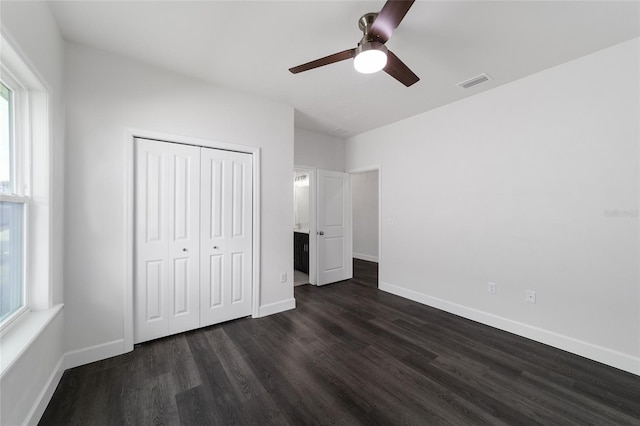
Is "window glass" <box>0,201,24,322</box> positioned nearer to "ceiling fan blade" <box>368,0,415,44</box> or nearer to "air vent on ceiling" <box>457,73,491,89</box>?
"ceiling fan blade" <box>368,0,415,44</box>

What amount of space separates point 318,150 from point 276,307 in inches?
107

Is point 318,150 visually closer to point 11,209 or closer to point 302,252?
point 302,252

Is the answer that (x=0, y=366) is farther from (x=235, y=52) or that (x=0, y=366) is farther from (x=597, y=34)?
(x=597, y=34)

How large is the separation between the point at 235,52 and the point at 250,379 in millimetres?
2784

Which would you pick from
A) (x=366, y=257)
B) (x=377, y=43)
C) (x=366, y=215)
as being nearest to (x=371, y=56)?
(x=377, y=43)

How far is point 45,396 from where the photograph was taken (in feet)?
5.48

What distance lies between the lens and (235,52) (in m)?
2.25

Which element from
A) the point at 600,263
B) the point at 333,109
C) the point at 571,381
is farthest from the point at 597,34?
the point at 571,381

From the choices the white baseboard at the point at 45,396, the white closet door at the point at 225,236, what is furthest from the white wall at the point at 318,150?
the white baseboard at the point at 45,396

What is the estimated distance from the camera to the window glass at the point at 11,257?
1.47 meters

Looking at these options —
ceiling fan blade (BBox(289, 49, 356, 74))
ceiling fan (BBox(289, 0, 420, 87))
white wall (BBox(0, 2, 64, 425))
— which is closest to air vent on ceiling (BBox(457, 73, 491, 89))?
ceiling fan (BBox(289, 0, 420, 87))

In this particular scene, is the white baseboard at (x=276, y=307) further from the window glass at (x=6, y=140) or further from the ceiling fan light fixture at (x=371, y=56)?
the ceiling fan light fixture at (x=371, y=56)

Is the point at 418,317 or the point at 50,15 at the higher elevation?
the point at 50,15

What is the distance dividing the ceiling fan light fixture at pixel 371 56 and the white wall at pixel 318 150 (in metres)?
2.57
